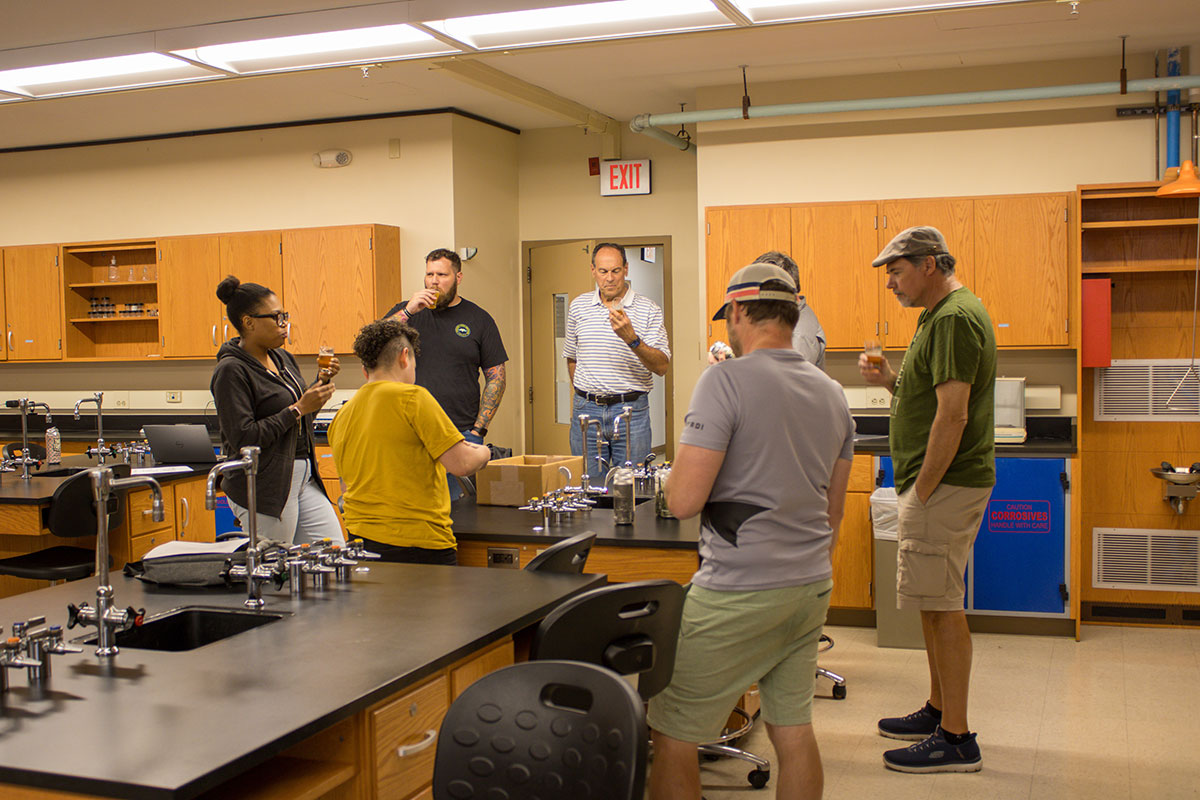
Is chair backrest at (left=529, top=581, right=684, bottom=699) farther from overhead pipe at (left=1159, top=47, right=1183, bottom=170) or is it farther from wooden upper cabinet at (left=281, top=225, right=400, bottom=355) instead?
wooden upper cabinet at (left=281, top=225, right=400, bottom=355)

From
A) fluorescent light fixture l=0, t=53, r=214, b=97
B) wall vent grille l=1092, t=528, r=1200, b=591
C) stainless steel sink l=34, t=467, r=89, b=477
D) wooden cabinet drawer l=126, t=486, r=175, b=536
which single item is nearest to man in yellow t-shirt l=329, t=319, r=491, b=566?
fluorescent light fixture l=0, t=53, r=214, b=97

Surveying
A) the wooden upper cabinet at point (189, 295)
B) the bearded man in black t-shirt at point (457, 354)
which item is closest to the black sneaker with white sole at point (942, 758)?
the bearded man in black t-shirt at point (457, 354)

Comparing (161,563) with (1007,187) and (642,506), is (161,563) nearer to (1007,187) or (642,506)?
(642,506)

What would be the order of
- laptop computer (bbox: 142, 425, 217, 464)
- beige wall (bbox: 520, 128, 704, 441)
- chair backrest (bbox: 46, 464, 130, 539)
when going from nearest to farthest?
chair backrest (bbox: 46, 464, 130, 539) → laptop computer (bbox: 142, 425, 217, 464) → beige wall (bbox: 520, 128, 704, 441)

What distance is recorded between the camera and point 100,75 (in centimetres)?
473

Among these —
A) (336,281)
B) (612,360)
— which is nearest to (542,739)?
(612,360)

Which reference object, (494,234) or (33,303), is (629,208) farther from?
(33,303)

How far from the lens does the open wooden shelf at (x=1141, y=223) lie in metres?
5.35

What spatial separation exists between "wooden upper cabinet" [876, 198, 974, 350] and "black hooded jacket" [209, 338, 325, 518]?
3345 mm

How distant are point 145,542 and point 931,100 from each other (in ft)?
15.2

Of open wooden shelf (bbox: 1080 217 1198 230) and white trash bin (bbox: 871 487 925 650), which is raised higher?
open wooden shelf (bbox: 1080 217 1198 230)

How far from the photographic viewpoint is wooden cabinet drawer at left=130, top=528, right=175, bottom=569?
5113mm

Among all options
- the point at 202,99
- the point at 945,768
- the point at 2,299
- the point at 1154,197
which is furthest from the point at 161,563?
the point at 2,299

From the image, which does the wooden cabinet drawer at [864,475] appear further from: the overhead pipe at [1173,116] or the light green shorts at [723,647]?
the light green shorts at [723,647]
